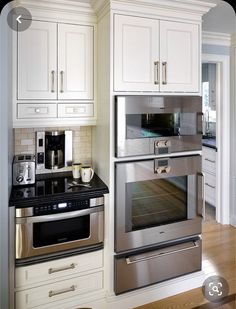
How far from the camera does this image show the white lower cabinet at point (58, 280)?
1.76 m

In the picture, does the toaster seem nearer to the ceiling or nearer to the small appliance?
the small appliance

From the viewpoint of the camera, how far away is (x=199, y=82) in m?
2.15

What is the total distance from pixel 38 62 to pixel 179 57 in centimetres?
105

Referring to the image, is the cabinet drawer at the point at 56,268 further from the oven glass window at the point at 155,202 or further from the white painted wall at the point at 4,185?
the oven glass window at the point at 155,202

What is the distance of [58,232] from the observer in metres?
1.83

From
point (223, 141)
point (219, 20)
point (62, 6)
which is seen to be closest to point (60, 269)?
point (62, 6)

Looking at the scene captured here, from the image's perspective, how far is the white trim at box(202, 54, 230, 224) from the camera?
3.19 m

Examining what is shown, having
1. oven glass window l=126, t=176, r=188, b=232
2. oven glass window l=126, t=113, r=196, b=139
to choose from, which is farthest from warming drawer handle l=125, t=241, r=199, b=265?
oven glass window l=126, t=113, r=196, b=139

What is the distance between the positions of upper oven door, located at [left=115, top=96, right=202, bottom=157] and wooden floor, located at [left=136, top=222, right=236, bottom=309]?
105 centimetres

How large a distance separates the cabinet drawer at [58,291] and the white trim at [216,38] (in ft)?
8.62

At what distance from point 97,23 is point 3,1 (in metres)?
1.78

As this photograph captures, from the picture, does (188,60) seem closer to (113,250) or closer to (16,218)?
(113,250)

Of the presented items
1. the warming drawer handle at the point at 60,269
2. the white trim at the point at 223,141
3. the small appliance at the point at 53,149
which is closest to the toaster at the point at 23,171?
the small appliance at the point at 53,149

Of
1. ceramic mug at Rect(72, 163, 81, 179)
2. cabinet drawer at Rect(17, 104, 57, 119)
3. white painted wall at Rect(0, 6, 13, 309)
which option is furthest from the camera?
ceramic mug at Rect(72, 163, 81, 179)
